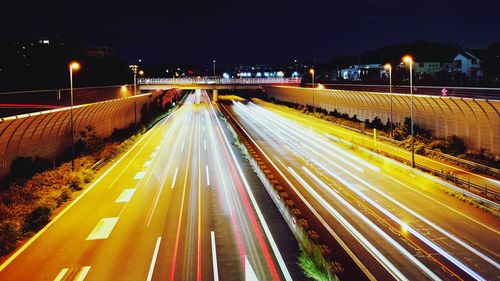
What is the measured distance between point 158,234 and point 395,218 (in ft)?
35.8

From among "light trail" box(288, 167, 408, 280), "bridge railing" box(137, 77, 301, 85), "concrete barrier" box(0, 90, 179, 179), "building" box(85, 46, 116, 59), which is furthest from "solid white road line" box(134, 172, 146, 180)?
"building" box(85, 46, 116, 59)

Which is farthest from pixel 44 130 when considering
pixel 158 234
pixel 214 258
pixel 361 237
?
pixel 361 237

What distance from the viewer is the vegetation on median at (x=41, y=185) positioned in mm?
17211

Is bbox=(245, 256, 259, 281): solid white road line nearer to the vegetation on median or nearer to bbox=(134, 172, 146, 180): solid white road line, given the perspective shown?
the vegetation on median

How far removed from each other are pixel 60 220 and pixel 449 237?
690 inches

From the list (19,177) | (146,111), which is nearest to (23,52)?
(146,111)

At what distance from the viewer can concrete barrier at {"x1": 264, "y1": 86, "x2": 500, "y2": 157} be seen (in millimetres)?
26875

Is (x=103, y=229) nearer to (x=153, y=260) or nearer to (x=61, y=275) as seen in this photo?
(x=61, y=275)

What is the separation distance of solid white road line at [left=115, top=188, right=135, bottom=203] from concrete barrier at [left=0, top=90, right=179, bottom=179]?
22.3 ft

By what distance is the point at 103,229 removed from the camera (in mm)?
17609

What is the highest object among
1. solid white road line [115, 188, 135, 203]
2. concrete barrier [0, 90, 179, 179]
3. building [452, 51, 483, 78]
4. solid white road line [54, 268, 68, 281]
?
building [452, 51, 483, 78]

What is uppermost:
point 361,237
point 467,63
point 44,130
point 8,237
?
point 467,63

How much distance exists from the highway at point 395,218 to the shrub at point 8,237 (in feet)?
42.6

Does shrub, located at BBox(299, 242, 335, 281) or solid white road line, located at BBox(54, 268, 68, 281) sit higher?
shrub, located at BBox(299, 242, 335, 281)
